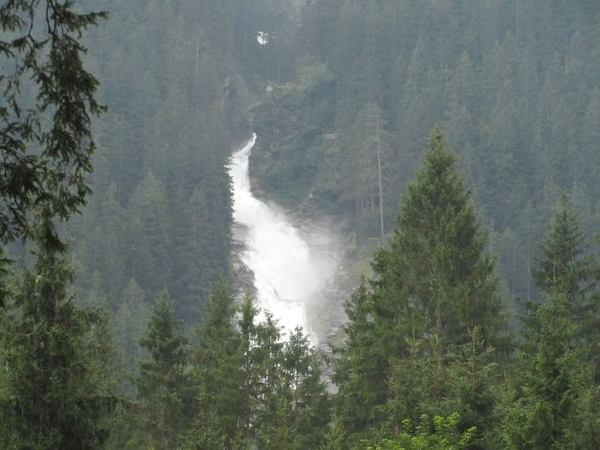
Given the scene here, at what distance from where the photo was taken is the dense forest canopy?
44.4 ft

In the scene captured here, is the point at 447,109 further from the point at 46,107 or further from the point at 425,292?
the point at 46,107

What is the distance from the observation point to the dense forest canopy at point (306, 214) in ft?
44.4

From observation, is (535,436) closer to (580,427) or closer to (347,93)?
(580,427)

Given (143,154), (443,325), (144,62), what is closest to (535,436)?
(443,325)

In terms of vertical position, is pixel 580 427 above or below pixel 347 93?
below

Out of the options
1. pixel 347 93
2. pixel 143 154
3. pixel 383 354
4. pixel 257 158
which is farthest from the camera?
pixel 257 158

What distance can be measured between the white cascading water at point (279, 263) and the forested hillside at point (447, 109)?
376 centimetres

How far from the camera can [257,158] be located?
314 feet

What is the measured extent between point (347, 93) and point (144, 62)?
23583 millimetres

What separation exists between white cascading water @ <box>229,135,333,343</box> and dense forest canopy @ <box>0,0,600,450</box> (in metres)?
2.99

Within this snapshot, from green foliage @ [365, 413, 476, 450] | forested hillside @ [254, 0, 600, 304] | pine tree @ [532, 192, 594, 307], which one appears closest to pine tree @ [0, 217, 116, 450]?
green foliage @ [365, 413, 476, 450]

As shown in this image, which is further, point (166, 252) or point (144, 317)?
point (166, 252)

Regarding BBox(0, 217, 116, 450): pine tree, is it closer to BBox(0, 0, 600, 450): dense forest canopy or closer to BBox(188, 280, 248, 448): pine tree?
BBox(0, 0, 600, 450): dense forest canopy

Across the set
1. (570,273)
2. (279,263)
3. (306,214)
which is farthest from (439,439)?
(306,214)
